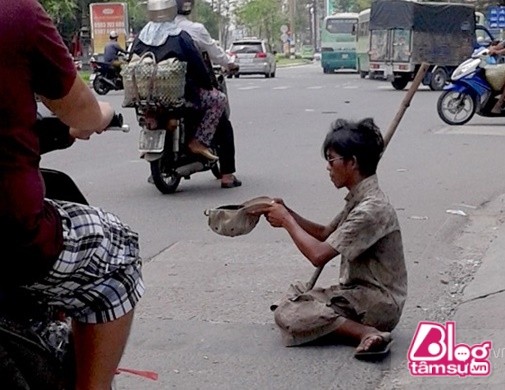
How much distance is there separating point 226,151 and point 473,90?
7091mm

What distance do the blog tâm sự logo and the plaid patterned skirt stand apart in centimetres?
163

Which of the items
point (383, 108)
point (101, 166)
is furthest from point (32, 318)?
point (383, 108)

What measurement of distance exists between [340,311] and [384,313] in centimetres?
21

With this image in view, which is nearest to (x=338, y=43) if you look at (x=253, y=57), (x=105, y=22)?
(x=253, y=57)

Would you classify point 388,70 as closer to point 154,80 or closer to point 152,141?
point 152,141

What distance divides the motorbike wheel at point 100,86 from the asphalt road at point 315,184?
35.1 ft

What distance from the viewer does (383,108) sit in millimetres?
20016

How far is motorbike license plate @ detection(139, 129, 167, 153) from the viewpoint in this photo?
28.5ft

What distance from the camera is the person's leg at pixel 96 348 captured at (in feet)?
9.25

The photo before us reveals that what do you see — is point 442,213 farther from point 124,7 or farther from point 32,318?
point 124,7

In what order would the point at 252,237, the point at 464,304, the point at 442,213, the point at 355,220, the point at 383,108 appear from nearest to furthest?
1. the point at 355,220
2. the point at 464,304
3. the point at 252,237
4. the point at 442,213
5. the point at 383,108

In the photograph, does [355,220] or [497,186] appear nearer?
[355,220]

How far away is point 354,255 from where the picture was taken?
15.1 feet

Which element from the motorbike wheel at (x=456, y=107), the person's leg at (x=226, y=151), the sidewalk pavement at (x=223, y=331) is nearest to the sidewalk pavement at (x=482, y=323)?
the sidewalk pavement at (x=223, y=331)
